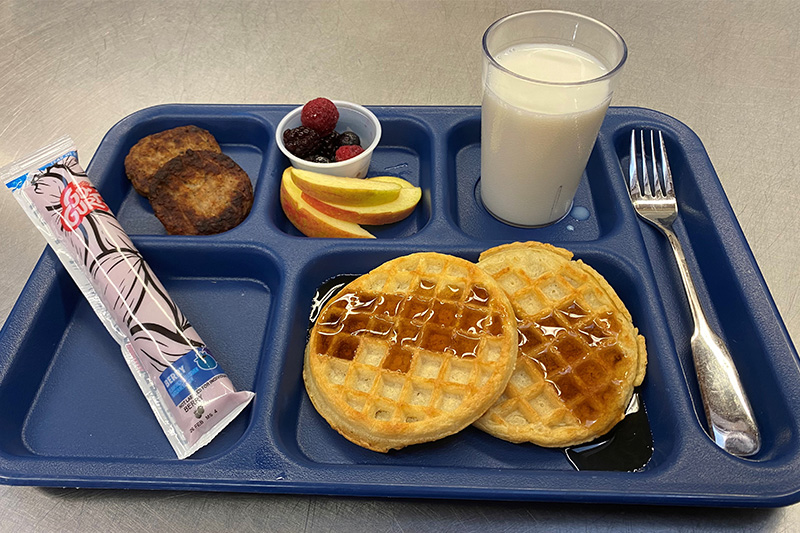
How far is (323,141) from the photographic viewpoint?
1908 millimetres

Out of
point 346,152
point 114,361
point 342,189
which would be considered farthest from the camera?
point 346,152

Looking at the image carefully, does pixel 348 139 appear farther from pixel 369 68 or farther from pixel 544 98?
pixel 369 68

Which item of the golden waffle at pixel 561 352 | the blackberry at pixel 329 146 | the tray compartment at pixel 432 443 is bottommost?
the tray compartment at pixel 432 443

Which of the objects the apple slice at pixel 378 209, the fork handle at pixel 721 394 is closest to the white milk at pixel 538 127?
the apple slice at pixel 378 209

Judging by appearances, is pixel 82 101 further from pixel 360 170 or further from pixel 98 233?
pixel 360 170

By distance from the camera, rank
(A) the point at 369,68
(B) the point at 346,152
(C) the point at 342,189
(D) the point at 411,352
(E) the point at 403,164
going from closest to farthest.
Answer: (D) the point at 411,352, (C) the point at 342,189, (B) the point at 346,152, (E) the point at 403,164, (A) the point at 369,68

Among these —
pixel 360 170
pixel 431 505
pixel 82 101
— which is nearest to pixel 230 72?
pixel 82 101

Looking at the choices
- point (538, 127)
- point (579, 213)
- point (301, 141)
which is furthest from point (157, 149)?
point (579, 213)

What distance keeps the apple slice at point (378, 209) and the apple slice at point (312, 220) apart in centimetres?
2

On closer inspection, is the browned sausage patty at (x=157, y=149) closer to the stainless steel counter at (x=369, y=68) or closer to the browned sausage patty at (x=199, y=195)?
the browned sausage patty at (x=199, y=195)

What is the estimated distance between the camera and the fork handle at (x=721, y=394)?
1.30 metres

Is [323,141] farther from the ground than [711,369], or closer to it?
farther from the ground

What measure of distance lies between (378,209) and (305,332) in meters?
0.48

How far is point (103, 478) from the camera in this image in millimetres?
1221
